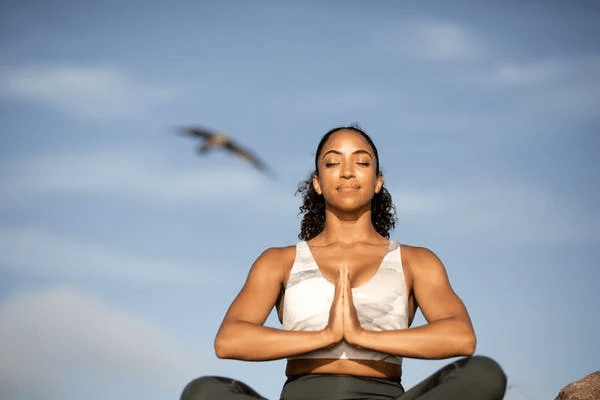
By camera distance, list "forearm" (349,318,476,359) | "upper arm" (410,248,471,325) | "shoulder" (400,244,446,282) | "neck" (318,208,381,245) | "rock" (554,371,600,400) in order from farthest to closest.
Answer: "rock" (554,371,600,400) → "neck" (318,208,381,245) → "shoulder" (400,244,446,282) → "upper arm" (410,248,471,325) → "forearm" (349,318,476,359)

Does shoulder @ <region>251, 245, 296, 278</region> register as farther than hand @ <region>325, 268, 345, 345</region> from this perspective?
Yes

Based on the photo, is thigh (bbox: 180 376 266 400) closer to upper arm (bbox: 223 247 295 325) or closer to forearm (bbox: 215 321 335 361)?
forearm (bbox: 215 321 335 361)

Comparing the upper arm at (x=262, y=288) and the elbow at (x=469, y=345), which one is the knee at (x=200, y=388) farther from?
the elbow at (x=469, y=345)

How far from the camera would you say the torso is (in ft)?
18.4

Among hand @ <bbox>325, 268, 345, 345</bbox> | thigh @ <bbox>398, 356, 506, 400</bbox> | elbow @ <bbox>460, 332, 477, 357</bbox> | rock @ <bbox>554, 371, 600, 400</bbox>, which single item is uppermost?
rock @ <bbox>554, 371, 600, 400</bbox>

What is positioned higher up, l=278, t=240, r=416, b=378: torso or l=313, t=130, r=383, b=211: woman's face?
l=313, t=130, r=383, b=211: woman's face

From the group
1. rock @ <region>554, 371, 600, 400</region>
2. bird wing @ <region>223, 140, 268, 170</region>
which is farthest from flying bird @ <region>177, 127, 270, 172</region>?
rock @ <region>554, 371, 600, 400</region>

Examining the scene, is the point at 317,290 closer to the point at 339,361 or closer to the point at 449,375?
the point at 339,361

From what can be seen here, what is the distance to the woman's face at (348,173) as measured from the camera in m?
6.12

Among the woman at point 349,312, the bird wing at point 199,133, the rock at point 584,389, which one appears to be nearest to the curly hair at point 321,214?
the woman at point 349,312

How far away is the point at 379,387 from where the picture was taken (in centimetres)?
557

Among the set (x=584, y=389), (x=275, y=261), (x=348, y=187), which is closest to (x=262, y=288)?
(x=275, y=261)

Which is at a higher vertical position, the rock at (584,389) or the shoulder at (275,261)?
the shoulder at (275,261)

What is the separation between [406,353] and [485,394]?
19.5 inches
